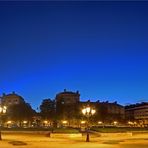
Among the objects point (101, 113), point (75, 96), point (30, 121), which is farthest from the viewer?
point (75, 96)

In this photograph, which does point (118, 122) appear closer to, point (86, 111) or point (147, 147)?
point (86, 111)

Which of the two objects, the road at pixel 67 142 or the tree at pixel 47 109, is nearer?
the road at pixel 67 142

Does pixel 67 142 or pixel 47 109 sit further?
pixel 47 109

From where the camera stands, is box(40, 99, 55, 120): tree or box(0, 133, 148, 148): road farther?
box(40, 99, 55, 120): tree

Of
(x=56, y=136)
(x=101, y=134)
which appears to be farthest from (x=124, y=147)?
(x=101, y=134)

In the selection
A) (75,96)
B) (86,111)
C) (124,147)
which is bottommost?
(124,147)

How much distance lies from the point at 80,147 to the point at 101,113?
10600 cm

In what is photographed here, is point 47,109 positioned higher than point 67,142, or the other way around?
point 47,109

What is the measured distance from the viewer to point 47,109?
10769 centimetres

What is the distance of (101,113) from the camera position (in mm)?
139375

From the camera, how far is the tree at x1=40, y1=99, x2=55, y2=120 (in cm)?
10644

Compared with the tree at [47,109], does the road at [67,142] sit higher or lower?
lower

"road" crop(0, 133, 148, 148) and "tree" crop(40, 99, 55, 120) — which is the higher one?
"tree" crop(40, 99, 55, 120)

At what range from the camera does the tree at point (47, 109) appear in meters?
106
